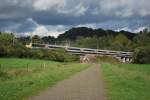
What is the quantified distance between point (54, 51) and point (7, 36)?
743 inches

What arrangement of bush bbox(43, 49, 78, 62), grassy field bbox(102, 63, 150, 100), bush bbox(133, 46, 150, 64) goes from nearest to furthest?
1. grassy field bbox(102, 63, 150, 100)
2. bush bbox(133, 46, 150, 64)
3. bush bbox(43, 49, 78, 62)

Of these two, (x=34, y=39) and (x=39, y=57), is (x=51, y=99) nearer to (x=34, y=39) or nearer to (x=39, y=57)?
(x=39, y=57)

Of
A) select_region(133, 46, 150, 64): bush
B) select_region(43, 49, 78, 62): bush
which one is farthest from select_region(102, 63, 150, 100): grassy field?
select_region(43, 49, 78, 62): bush

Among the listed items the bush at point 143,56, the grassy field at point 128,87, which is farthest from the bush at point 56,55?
the grassy field at point 128,87

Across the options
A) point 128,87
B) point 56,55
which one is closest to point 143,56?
point 56,55

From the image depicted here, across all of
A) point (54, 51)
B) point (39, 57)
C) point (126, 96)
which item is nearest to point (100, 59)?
point (54, 51)

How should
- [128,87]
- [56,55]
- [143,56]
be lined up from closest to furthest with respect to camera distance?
[128,87], [143,56], [56,55]

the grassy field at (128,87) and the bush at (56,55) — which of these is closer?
the grassy field at (128,87)

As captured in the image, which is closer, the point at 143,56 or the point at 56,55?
the point at 143,56

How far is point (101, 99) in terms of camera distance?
800 inches

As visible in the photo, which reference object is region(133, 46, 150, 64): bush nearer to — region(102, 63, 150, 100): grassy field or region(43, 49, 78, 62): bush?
region(43, 49, 78, 62): bush

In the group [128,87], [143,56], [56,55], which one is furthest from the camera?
[56,55]

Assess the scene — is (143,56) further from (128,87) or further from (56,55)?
(128,87)

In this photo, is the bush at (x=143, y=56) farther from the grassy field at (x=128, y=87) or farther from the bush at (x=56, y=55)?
the grassy field at (x=128, y=87)
